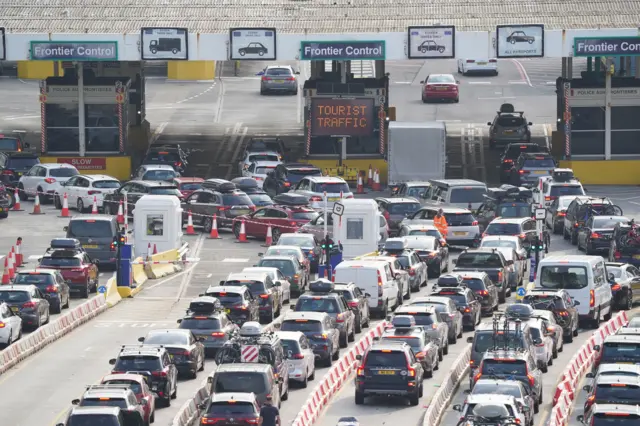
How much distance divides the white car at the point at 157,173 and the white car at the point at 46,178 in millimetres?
2504

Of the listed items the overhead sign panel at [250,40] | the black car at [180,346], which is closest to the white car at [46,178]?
the overhead sign panel at [250,40]

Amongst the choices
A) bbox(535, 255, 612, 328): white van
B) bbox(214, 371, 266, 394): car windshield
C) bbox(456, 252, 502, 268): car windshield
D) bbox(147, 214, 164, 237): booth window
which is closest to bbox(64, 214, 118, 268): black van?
bbox(147, 214, 164, 237): booth window

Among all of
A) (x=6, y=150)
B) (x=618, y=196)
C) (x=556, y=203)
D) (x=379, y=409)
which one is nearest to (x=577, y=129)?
(x=618, y=196)

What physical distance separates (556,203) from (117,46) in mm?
19979

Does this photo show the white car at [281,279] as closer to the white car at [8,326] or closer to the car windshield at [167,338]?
the white car at [8,326]

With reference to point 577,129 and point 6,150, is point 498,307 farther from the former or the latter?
point 6,150

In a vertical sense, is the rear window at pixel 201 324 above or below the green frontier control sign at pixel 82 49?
below

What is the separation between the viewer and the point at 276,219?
201 ft

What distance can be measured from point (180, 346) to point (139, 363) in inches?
106

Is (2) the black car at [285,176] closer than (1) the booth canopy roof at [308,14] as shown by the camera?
Yes

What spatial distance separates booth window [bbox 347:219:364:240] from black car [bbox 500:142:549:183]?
57.0 feet

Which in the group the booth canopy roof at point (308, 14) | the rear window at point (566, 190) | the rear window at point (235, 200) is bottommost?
the rear window at point (235, 200)

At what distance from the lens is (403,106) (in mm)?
97250

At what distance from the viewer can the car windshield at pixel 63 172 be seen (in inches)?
2692
